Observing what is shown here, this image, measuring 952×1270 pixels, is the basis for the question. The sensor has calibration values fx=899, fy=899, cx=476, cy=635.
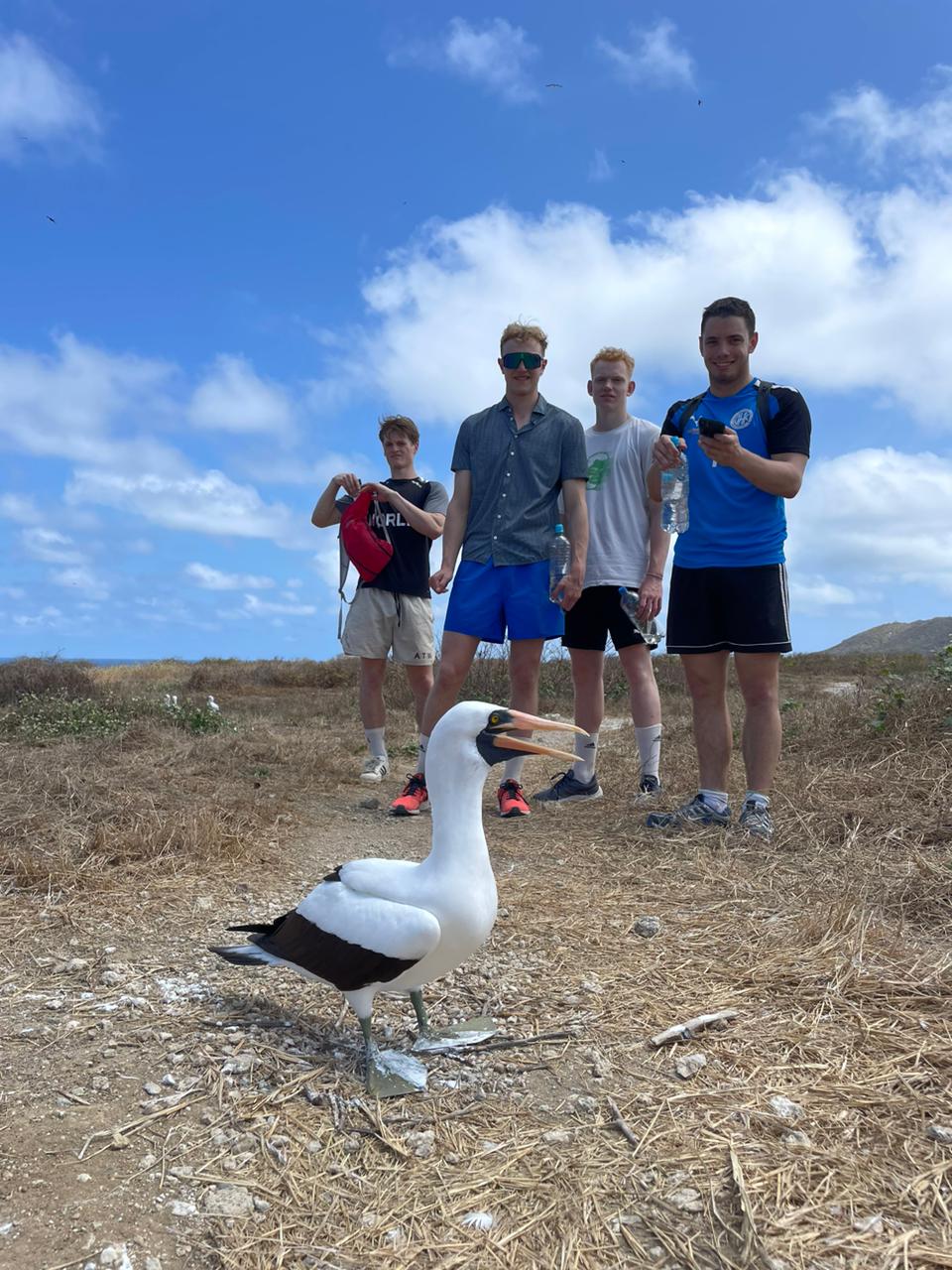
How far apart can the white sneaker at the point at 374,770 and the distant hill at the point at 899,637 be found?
22700mm

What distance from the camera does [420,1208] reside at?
2109 millimetres

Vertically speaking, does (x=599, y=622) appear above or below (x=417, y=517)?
below

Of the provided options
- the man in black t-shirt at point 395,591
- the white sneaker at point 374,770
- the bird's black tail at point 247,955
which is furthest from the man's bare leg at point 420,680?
the bird's black tail at point 247,955

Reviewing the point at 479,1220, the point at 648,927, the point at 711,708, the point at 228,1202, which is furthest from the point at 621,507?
the point at 228,1202

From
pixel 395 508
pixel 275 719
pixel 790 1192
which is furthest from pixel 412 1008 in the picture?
pixel 275 719

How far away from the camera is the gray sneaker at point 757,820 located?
4.91m

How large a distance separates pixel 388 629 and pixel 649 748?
210cm

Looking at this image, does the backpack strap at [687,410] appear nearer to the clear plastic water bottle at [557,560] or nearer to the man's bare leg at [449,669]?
the clear plastic water bottle at [557,560]

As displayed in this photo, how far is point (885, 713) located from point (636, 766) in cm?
193

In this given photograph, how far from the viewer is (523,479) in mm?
5664

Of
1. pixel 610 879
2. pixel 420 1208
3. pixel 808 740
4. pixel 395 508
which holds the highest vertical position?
pixel 395 508

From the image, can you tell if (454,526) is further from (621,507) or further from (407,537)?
(621,507)

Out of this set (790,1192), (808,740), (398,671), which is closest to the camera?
(790,1192)

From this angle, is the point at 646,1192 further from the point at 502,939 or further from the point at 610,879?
the point at 610,879
